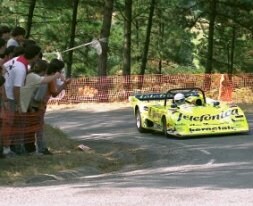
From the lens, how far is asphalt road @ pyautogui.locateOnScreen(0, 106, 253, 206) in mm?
8000

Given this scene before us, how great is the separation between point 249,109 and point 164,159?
1002 centimetres

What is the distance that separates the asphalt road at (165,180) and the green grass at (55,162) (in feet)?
1.38

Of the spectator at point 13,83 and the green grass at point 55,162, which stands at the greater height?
the spectator at point 13,83

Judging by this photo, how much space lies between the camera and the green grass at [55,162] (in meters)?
10.6

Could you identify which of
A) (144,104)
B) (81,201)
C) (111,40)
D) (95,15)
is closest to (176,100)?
(144,104)

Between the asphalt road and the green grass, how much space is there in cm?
42

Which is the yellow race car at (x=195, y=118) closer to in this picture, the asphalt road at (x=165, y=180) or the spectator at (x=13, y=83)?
the asphalt road at (x=165, y=180)

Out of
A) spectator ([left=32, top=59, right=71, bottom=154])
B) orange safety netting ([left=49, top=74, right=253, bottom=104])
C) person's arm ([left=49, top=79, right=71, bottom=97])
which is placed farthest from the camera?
orange safety netting ([left=49, top=74, right=253, bottom=104])

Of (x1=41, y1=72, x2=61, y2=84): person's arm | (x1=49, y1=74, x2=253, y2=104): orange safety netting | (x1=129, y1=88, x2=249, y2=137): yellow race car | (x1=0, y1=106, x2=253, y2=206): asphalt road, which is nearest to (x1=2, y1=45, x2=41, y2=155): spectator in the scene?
(x1=41, y1=72, x2=61, y2=84): person's arm

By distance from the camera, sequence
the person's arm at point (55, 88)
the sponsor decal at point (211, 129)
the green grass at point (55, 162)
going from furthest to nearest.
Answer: the sponsor decal at point (211, 129), the person's arm at point (55, 88), the green grass at point (55, 162)

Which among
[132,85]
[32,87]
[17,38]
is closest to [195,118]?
[17,38]

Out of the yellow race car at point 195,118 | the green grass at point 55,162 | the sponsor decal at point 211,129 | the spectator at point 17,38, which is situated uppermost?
the spectator at point 17,38

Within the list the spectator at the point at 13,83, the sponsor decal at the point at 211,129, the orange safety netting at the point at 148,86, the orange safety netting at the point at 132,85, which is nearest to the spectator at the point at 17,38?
the spectator at the point at 13,83

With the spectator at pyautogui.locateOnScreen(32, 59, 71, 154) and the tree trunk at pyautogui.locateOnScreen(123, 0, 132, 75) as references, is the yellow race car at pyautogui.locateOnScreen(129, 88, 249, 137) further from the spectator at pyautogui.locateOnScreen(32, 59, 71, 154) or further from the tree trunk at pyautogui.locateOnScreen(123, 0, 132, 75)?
the tree trunk at pyautogui.locateOnScreen(123, 0, 132, 75)
